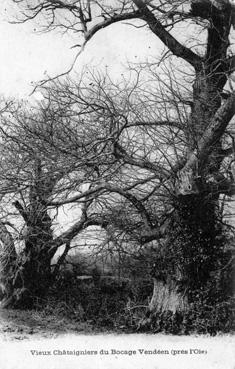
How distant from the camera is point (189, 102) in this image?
11.8 meters

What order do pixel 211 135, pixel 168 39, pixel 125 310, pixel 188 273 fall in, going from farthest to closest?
pixel 168 39 → pixel 125 310 → pixel 188 273 → pixel 211 135

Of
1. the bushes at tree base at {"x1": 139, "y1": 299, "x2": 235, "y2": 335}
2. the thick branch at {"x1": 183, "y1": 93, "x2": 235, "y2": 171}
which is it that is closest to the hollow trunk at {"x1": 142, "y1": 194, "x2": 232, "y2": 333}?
the bushes at tree base at {"x1": 139, "y1": 299, "x2": 235, "y2": 335}

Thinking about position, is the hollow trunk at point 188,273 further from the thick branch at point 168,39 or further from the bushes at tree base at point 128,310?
the thick branch at point 168,39

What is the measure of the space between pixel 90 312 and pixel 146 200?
3396 mm

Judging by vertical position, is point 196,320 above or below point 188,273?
below

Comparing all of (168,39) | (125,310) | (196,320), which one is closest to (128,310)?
(125,310)

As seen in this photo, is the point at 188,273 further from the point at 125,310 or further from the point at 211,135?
the point at 211,135

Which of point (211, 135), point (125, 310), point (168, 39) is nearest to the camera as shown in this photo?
point (211, 135)

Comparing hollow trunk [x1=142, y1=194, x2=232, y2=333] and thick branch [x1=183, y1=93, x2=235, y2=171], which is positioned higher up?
thick branch [x1=183, y1=93, x2=235, y2=171]

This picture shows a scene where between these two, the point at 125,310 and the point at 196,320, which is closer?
the point at 196,320

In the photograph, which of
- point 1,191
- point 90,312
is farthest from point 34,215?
point 90,312

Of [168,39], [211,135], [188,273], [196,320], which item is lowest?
[196,320]

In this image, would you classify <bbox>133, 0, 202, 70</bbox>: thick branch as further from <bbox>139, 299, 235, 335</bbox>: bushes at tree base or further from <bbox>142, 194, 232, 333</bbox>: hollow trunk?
<bbox>139, 299, 235, 335</bbox>: bushes at tree base

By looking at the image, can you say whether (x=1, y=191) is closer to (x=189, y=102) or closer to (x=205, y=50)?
(x=189, y=102)
